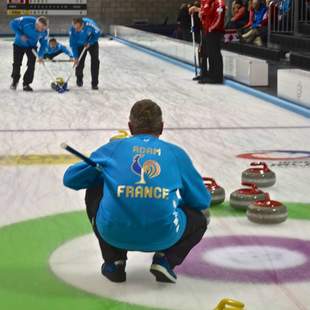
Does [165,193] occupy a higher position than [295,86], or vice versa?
[165,193]

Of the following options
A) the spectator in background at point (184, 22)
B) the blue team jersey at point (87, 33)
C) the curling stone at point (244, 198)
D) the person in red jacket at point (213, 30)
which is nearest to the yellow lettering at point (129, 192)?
the curling stone at point (244, 198)

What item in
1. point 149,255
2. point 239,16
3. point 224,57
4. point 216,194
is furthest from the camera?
point 239,16

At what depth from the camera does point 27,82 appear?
1162cm

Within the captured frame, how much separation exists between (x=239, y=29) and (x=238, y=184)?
14.5 metres

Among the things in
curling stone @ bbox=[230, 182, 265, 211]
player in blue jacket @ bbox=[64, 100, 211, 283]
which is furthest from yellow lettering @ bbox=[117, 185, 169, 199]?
curling stone @ bbox=[230, 182, 265, 211]

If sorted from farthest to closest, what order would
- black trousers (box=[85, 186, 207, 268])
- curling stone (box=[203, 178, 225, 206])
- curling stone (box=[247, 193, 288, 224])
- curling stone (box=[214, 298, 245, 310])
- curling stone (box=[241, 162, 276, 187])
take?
curling stone (box=[241, 162, 276, 187]), curling stone (box=[203, 178, 225, 206]), curling stone (box=[247, 193, 288, 224]), black trousers (box=[85, 186, 207, 268]), curling stone (box=[214, 298, 245, 310])

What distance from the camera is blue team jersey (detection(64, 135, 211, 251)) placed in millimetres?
3262

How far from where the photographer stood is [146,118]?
332 centimetres

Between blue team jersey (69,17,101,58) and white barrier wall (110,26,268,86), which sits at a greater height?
blue team jersey (69,17,101,58)

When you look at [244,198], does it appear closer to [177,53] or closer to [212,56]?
[212,56]

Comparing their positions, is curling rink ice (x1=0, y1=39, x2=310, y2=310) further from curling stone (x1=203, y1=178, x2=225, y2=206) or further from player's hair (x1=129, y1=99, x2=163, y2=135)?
player's hair (x1=129, y1=99, x2=163, y2=135)

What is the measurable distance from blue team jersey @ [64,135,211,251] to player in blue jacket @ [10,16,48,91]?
7696 mm

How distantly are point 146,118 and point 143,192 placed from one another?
274mm

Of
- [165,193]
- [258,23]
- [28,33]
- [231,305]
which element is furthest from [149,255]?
[258,23]
